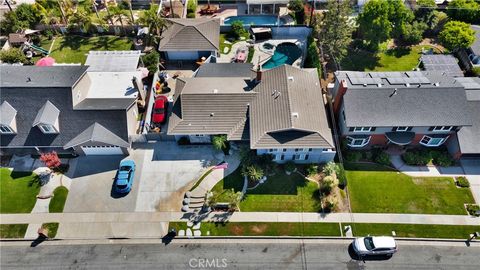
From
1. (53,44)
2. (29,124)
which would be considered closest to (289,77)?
(29,124)

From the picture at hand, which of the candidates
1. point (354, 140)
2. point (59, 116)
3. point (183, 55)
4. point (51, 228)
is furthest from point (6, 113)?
point (354, 140)

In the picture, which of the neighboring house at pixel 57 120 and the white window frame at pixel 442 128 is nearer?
the white window frame at pixel 442 128

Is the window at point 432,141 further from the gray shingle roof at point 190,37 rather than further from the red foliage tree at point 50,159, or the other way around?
the red foliage tree at point 50,159

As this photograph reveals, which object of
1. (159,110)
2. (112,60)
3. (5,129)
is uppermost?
(112,60)

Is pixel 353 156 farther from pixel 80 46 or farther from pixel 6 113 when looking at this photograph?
pixel 80 46

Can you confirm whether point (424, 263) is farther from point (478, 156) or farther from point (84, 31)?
point (84, 31)

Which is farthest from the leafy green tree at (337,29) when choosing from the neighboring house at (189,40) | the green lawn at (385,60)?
the neighboring house at (189,40)
